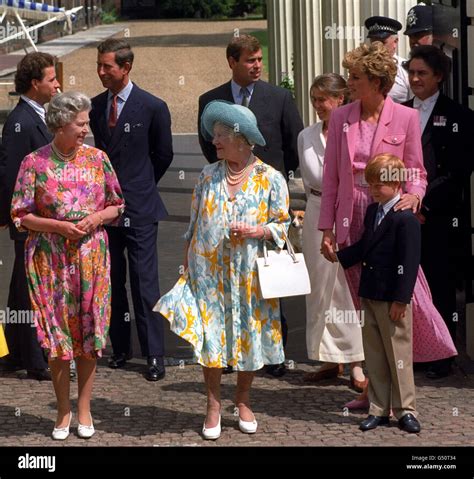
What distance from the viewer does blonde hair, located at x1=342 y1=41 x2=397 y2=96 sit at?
6.96 metres

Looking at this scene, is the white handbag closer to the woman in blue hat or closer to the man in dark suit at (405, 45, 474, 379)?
the woman in blue hat

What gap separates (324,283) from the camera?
7.78 m

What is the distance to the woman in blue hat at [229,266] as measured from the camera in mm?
6703

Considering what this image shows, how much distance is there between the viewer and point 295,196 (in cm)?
1441

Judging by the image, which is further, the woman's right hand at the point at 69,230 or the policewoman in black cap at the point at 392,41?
the policewoman in black cap at the point at 392,41

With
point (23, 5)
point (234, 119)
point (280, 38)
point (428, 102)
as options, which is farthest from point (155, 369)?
point (23, 5)

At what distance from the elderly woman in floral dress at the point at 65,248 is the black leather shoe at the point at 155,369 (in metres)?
1.17

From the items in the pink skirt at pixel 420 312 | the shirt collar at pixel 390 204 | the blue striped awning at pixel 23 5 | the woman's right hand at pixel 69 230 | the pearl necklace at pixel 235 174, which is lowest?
the pink skirt at pixel 420 312

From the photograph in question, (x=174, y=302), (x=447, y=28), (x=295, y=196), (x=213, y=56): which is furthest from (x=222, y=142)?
(x=213, y=56)

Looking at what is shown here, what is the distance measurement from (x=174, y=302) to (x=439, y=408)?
1.55 m

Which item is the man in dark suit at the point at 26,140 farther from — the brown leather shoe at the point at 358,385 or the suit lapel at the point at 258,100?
the brown leather shoe at the point at 358,385

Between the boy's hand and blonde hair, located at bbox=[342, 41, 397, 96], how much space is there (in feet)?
3.78

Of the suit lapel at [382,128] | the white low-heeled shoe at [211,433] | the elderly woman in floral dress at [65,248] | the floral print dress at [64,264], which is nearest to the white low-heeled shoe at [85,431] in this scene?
the elderly woman in floral dress at [65,248]

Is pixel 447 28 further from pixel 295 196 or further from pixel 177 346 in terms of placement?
pixel 295 196
